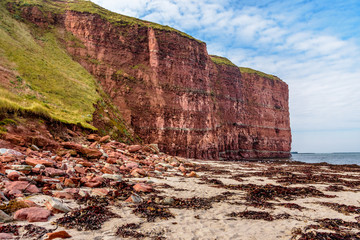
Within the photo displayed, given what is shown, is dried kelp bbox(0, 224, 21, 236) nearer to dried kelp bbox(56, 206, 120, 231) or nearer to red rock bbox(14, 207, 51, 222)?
red rock bbox(14, 207, 51, 222)

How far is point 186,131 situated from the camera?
46.8 m

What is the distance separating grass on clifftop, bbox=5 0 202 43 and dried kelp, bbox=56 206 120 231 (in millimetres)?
46109

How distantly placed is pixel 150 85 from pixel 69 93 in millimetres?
21882

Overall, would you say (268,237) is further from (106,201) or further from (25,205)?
(25,205)

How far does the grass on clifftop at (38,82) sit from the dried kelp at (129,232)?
37.6ft

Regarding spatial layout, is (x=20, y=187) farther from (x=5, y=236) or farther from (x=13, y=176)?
(x=5, y=236)

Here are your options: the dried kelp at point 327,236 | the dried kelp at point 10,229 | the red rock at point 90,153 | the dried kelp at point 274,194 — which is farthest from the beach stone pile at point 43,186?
the dried kelp at point 327,236

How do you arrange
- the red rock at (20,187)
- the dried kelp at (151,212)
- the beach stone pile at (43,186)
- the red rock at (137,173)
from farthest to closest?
1. the red rock at (137,173)
2. the dried kelp at (151,212)
3. the red rock at (20,187)
4. the beach stone pile at (43,186)

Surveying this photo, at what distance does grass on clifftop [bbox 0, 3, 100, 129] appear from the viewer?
15367mm

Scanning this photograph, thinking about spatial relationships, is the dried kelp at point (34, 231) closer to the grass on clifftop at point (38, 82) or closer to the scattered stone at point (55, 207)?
the scattered stone at point (55, 207)

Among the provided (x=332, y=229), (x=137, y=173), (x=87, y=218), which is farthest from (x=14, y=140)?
(x=332, y=229)

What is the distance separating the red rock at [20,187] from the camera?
204 inches

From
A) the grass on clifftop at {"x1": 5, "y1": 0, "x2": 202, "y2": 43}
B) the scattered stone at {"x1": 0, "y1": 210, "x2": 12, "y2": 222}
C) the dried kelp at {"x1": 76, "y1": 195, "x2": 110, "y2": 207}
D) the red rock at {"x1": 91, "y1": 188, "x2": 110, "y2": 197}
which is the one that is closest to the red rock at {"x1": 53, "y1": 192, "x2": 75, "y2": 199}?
the dried kelp at {"x1": 76, "y1": 195, "x2": 110, "y2": 207}

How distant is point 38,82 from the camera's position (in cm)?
2089
